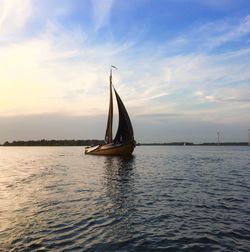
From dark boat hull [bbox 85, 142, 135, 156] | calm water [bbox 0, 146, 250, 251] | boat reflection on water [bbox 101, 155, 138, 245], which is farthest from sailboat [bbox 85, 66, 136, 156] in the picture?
calm water [bbox 0, 146, 250, 251]

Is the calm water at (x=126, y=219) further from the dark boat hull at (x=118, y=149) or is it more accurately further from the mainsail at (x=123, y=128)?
the dark boat hull at (x=118, y=149)

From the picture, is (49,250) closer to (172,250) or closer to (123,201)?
(172,250)

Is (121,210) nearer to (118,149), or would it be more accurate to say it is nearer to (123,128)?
(123,128)

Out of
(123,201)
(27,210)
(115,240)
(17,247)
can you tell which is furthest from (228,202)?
(17,247)

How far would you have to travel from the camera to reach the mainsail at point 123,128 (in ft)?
218

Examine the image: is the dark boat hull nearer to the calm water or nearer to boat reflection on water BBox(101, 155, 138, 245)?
boat reflection on water BBox(101, 155, 138, 245)

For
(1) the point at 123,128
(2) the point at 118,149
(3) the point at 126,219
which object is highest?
(1) the point at 123,128

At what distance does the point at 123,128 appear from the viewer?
6669 cm

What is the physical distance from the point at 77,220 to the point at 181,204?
670cm

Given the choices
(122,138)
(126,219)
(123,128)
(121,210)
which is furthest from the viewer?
(122,138)

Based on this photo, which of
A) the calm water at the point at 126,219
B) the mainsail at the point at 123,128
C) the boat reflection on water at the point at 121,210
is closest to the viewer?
the calm water at the point at 126,219

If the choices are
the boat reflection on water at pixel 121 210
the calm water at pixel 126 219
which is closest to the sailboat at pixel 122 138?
the boat reflection on water at pixel 121 210

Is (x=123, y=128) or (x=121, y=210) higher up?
(x=123, y=128)

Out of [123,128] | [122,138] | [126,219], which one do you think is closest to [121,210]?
[126,219]
